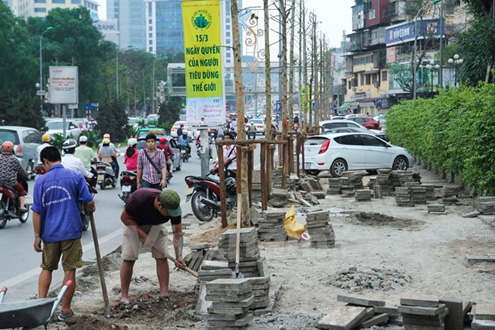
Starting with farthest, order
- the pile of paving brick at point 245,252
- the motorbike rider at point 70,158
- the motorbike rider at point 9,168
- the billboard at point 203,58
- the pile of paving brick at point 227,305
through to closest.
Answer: the billboard at point 203,58 < the motorbike rider at point 9,168 < the motorbike rider at point 70,158 < the pile of paving brick at point 245,252 < the pile of paving brick at point 227,305

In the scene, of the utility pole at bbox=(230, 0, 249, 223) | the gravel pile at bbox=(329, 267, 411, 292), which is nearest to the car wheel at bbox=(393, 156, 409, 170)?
the utility pole at bbox=(230, 0, 249, 223)

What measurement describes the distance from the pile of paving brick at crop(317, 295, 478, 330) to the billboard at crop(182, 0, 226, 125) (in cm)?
1060

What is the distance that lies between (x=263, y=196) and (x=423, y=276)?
627 centimetres

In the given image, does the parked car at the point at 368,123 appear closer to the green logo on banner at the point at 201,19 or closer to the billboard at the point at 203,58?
the billboard at the point at 203,58

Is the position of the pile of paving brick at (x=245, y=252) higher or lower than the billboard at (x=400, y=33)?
lower

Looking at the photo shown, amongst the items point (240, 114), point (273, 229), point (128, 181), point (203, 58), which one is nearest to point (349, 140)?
point (203, 58)

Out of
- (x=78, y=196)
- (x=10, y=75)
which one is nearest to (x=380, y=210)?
(x=78, y=196)

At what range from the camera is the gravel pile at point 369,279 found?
30.5ft

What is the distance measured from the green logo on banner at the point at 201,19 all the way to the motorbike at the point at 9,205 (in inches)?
189

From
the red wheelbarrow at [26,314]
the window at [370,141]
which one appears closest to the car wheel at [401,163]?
the window at [370,141]

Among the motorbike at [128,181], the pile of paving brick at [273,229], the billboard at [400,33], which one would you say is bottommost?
the pile of paving brick at [273,229]

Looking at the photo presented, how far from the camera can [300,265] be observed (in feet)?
35.8

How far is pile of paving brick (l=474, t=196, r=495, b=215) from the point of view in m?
15.8

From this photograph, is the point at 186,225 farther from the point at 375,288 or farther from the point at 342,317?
the point at 342,317
